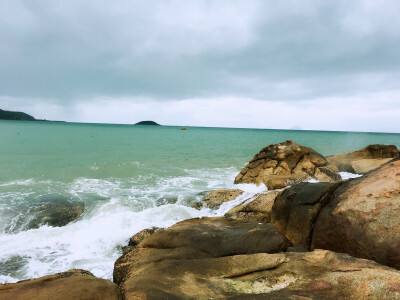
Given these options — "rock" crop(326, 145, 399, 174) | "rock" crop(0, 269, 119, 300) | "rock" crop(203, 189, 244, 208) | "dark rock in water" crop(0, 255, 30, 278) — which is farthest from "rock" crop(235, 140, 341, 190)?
"rock" crop(0, 269, 119, 300)

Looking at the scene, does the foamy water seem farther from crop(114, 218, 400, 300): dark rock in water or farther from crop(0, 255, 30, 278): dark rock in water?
crop(114, 218, 400, 300): dark rock in water

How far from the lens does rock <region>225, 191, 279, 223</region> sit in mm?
8500

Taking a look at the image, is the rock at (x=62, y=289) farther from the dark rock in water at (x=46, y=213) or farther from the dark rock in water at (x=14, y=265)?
the dark rock in water at (x=46, y=213)

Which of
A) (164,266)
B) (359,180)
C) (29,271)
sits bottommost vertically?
(29,271)

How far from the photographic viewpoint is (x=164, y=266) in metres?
4.44

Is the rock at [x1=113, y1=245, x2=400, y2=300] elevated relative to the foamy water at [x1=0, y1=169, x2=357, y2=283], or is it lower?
elevated

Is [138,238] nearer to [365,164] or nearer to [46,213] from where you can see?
[46,213]

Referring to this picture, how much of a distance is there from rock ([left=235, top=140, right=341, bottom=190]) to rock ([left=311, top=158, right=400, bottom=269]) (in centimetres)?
817

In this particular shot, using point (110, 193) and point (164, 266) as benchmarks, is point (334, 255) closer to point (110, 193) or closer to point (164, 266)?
point (164, 266)

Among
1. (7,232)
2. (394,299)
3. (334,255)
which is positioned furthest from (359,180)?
(7,232)

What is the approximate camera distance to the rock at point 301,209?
618 cm

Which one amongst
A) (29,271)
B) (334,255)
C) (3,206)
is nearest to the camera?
(334,255)

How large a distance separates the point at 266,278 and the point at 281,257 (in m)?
0.56

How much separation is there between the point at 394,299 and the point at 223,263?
2235mm
